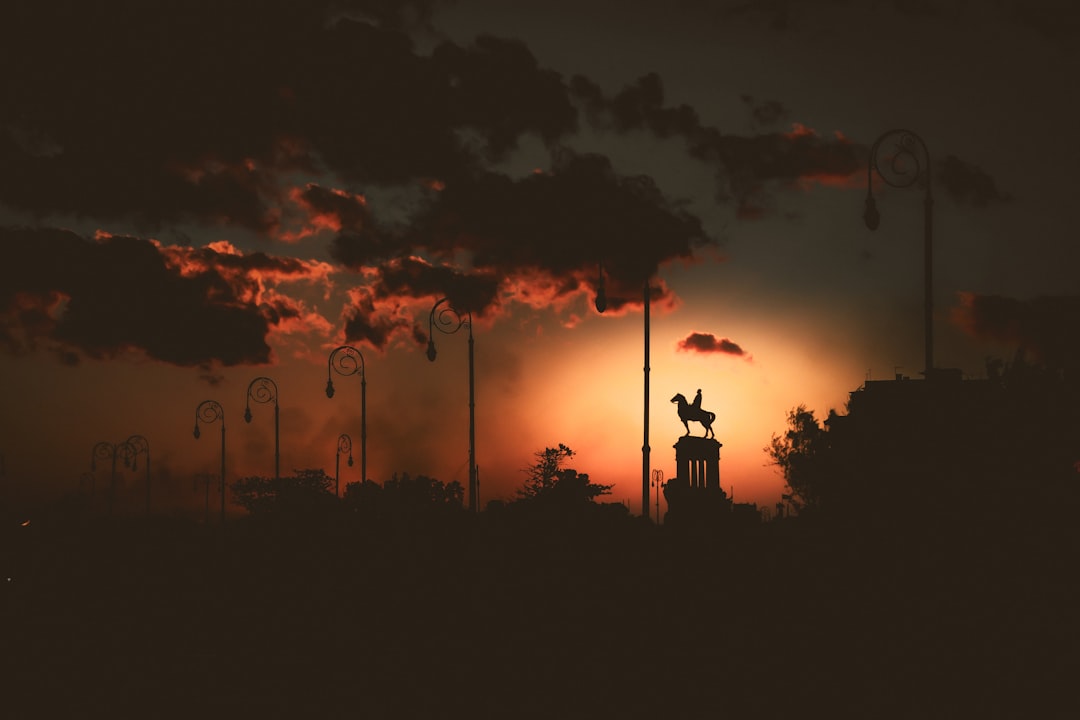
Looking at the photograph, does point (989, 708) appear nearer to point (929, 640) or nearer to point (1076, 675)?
point (1076, 675)

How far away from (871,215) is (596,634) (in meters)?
12.6

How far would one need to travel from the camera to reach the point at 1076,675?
2105 centimetres

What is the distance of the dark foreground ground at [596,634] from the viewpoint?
826 inches

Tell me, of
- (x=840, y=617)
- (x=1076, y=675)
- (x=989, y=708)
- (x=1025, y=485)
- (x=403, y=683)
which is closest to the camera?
(x=989, y=708)

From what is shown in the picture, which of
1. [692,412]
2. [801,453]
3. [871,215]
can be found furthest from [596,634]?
[801,453]

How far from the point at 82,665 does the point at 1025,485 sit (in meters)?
26.3

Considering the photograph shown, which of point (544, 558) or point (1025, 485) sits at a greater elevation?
point (1025, 485)

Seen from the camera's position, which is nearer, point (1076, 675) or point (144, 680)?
point (1076, 675)

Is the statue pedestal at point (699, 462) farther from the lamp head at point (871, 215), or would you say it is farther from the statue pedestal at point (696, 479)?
the lamp head at point (871, 215)

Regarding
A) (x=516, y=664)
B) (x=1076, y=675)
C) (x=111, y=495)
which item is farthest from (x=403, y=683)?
(x=111, y=495)

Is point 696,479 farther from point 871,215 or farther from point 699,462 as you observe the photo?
point 871,215

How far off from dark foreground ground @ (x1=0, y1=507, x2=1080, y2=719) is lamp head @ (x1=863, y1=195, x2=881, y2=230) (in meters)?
8.50

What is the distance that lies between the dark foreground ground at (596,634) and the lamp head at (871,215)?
27.9 ft

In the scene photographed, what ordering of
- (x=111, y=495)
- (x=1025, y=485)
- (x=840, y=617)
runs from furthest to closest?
(x=111, y=495) → (x=1025, y=485) → (x=840, y=617)
